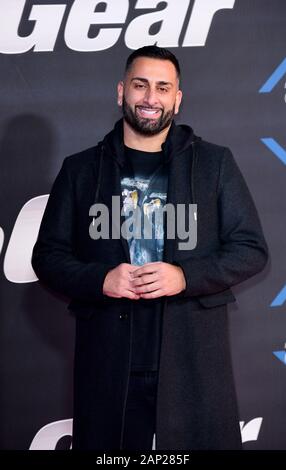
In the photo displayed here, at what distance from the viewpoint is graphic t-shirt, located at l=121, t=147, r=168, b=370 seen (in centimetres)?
224

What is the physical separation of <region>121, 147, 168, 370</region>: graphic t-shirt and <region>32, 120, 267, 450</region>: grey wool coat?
0.03m

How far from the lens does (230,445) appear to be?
2334mm

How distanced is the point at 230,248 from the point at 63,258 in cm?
55

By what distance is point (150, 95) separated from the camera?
7.73 ft

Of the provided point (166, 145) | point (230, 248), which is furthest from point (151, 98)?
point (230, 248)

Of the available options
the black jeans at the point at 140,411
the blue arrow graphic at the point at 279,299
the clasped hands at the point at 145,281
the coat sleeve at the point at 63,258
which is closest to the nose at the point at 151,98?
the coat sleeve at the point at 63,258

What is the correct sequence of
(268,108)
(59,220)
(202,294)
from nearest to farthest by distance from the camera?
(202,294) < (59,220) < (268,108)

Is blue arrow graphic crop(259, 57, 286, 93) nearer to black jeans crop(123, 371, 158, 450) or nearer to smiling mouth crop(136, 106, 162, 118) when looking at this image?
smiling mouth crop(136, 106, 162, 118)

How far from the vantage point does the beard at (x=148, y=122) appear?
236 cm

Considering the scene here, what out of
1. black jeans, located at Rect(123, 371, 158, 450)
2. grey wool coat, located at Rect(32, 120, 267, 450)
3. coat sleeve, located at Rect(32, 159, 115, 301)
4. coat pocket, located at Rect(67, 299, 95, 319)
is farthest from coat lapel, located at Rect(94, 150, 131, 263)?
black jeans, located at Rect(123, 371, 158, 450)

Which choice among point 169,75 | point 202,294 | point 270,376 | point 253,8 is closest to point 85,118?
point 169,75

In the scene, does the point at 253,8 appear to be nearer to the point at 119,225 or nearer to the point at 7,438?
the point at 119,225

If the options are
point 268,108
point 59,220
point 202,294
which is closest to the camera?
Result: point 202,294
